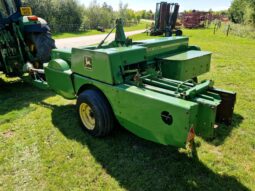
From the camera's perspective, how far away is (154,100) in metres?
2.55

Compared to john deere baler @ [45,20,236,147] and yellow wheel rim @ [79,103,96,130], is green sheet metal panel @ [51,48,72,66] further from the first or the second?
yellow wheel rim @ [79,103,96,130]

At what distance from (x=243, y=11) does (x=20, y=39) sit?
3733 centimetres

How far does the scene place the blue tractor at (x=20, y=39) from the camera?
537cm

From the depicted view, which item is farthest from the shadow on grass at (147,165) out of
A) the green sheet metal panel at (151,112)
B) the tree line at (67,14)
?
the tree line at (67,14)

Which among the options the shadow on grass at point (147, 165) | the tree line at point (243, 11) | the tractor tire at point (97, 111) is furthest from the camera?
the tree line at point (243, 11)

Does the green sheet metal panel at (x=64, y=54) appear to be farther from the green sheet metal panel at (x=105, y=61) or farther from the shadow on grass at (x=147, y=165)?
the shadow on grass at (x=147, y=165)

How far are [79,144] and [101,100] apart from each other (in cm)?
70

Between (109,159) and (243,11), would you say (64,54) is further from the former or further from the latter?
(243,11)

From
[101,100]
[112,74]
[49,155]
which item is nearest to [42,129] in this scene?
[49,155]

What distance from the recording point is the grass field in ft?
8.76

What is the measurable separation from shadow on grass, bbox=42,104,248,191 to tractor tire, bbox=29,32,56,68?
264cm

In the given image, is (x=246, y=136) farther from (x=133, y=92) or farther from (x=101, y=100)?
(x=101, y=100)

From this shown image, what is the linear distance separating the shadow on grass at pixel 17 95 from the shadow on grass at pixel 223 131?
133 inches

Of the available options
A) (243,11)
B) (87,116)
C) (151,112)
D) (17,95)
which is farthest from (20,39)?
(243,11)
